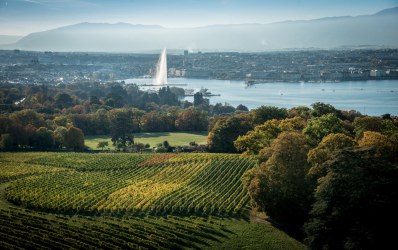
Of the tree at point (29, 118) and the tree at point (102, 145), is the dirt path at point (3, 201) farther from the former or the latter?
the tree at point (29, 118)

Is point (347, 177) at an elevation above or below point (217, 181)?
above

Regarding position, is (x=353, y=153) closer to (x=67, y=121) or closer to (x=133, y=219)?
(x=133, y=219)

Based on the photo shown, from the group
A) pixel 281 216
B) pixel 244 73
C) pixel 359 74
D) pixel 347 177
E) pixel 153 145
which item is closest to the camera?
pixel 347 177

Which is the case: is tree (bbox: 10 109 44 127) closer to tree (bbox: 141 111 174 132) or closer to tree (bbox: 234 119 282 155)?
tree (bbox: 141 111 174 132)

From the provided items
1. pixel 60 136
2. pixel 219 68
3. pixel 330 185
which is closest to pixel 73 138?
pixel 60 136

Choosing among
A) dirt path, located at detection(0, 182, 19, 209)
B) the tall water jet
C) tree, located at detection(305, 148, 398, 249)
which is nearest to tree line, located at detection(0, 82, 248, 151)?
dirt path, located at detection(0, 182, 19, 209)

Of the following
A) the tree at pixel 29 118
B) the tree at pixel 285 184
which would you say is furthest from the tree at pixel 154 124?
the tree at pixel 285 184

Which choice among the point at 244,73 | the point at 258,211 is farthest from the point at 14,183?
the point at 244,73
